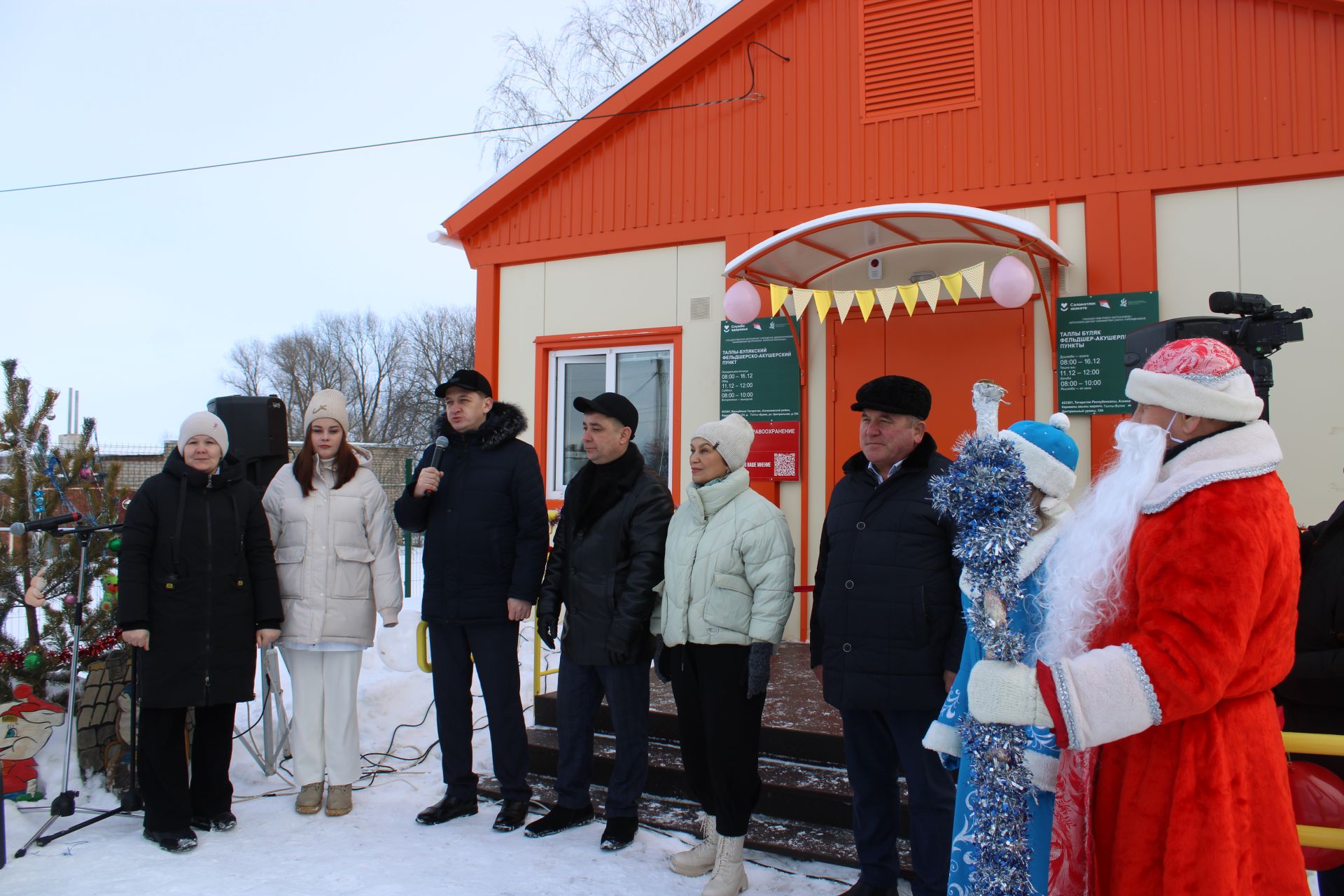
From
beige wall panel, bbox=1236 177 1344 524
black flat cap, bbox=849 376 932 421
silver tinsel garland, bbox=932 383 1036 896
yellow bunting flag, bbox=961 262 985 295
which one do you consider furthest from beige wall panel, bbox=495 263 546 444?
silver tinsel garland, bbox=932 383 1036 896

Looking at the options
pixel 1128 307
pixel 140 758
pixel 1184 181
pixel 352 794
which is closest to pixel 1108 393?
pixel 1128 307

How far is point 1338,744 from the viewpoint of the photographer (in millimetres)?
2373

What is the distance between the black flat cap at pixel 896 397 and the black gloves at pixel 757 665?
978 mm

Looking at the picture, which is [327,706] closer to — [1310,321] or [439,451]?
[439,451]

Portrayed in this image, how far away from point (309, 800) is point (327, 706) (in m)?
0.45

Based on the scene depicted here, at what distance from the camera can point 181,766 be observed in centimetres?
397

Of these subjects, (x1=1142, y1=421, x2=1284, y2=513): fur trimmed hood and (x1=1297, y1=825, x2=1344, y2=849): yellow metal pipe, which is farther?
(x1=1297, y1=825, x2=1344, y2=849): yellow metal pipe

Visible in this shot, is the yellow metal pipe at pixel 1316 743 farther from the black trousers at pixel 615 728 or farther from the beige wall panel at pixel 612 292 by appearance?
the beige wall panel at pixel 612 292

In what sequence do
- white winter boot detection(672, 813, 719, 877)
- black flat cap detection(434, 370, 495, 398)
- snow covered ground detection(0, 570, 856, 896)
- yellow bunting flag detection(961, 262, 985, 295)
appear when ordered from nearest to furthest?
snow covered ground detection(0, 570, 856, 896) → white winter boot detection(672, 813, 719, 877) → black flat cap detection(434, 370, 495, 398) → yellow bunting flag detection(961, 262, 985, 295)

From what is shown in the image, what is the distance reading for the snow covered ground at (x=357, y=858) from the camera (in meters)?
3.50

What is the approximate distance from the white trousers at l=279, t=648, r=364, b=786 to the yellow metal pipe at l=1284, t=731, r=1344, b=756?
3721 mm

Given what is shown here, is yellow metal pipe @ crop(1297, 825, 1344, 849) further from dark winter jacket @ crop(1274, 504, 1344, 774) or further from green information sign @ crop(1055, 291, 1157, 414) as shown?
green information sign @ crop(1055, 291, 1157, 414)

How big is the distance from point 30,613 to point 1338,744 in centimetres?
558

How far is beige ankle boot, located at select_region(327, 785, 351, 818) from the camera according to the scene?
14.0 feet
